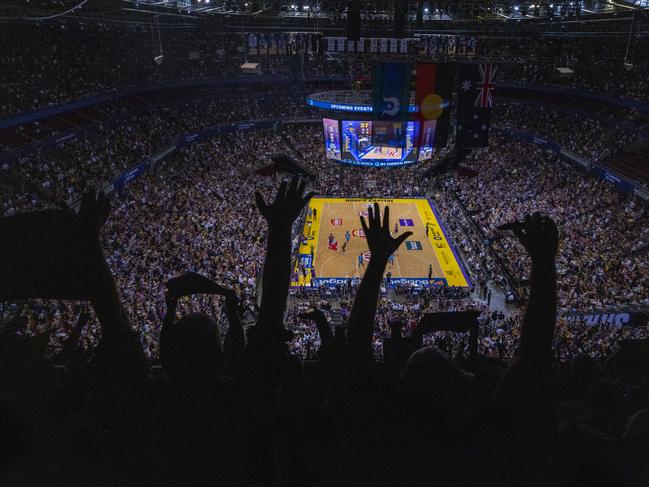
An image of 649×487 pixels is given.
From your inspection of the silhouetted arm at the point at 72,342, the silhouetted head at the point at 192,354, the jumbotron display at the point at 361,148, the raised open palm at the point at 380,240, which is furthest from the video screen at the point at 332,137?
the silhouetted head at the point at 192,354

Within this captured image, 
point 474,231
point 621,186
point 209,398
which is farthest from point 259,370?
point 621,186

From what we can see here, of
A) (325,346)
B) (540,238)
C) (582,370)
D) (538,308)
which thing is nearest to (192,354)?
(325,346)

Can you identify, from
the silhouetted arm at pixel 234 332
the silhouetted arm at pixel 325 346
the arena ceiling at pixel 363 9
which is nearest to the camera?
the silhouetted arm at pixel 325 346

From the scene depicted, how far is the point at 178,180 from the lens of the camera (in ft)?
105

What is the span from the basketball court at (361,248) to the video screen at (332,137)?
11.5 ft

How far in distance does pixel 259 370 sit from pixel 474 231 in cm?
2552

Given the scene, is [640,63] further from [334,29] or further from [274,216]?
[274,216]

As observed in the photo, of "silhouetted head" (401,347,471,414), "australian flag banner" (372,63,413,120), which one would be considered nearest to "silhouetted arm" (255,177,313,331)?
"silhouetted head" (401,347,471,414)

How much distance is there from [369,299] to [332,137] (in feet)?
98.7

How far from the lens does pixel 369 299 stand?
3.64 metres

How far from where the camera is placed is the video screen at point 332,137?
32.2 m

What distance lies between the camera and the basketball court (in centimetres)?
2369

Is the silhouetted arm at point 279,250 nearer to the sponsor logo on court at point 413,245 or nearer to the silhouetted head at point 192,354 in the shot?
the silhouetted head at point 192,354

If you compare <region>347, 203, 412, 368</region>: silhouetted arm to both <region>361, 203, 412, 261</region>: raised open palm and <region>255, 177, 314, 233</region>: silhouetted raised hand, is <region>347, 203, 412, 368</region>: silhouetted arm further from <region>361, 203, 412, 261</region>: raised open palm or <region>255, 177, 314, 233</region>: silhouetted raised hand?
<region>255, 177, 314, 233</region>: silhouetted raised hand
